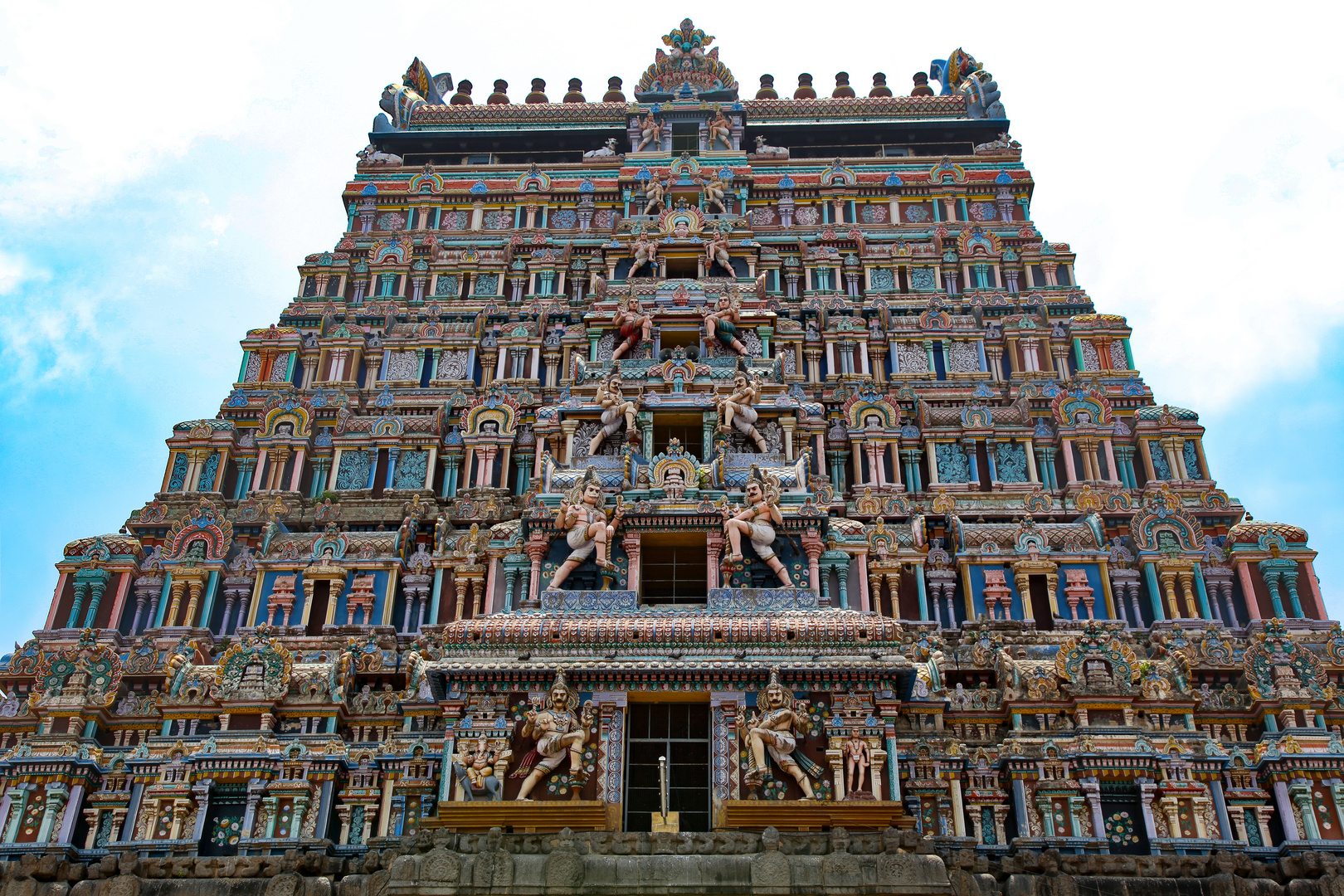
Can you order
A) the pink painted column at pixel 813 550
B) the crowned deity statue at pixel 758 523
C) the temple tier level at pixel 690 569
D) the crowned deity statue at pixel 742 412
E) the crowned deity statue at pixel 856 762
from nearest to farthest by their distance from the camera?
1. the crowned deity statue at pixel 856 762
2. the temple tier level at pixel 690 569
3. the crowned deity statue at pixel 758 523
4. the pink painted column at pixel 813 550
5. the crowned deity statue at pixel 742 412

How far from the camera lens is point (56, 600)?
89.1 ft

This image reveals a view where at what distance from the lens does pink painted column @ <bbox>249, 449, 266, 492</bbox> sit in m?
30.5

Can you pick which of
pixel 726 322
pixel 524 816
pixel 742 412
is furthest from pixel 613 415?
pixel 524 816

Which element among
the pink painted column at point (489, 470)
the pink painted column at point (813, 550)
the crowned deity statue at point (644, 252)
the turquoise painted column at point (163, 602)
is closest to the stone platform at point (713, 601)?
the pink painted column at point (813, 550)

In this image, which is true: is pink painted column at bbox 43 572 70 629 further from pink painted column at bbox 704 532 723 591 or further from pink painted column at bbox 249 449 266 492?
pink painted column at bbox 704 532 723 591

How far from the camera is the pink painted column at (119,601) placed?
26859mm


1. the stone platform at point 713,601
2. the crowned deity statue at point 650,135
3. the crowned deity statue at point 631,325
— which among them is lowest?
the stone platform at point 713,601

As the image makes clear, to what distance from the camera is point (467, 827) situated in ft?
64.4

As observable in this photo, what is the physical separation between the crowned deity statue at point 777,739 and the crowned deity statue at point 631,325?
13.3 meters

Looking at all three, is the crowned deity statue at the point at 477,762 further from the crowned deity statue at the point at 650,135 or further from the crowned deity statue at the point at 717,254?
the crowned deity statue at the point at 650,135

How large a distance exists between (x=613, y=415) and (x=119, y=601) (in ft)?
37.4

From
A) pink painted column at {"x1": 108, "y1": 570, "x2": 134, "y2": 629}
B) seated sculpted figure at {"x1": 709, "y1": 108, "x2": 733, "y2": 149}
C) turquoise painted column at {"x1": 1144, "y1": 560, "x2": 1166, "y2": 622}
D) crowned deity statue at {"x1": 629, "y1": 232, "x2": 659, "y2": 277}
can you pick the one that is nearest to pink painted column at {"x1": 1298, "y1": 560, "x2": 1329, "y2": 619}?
turquoise painted column at {"x1": 1144, "y1": 560, "x2": 1166, "y2": 622}

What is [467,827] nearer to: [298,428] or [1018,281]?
[298,428]

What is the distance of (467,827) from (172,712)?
7295 mm
